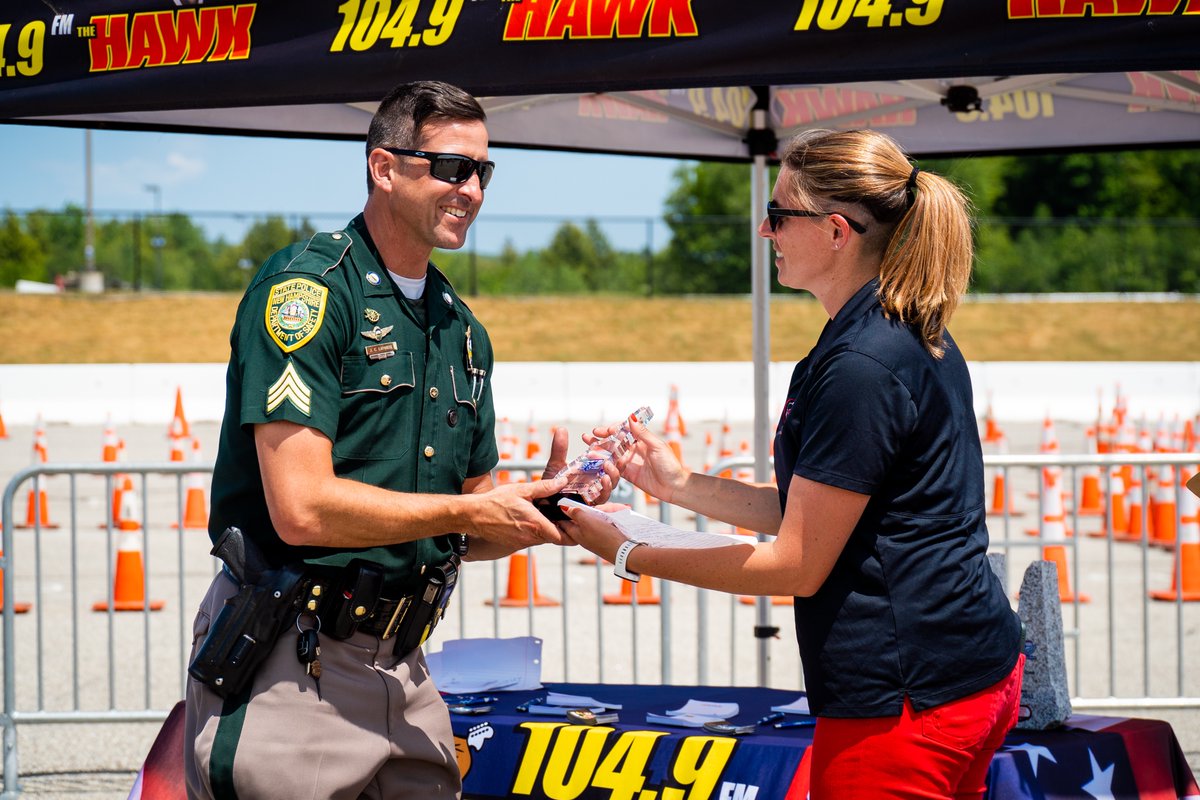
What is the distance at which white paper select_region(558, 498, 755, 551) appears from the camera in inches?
108

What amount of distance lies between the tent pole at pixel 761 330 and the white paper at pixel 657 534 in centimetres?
238

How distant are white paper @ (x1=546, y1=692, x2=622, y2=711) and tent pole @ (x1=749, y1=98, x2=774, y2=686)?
120 centimetres

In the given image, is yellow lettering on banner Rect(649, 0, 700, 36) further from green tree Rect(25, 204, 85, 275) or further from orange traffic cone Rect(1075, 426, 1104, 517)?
green tree Rect(25, 204, 85, 275)

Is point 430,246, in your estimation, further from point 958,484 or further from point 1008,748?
point 1008,748

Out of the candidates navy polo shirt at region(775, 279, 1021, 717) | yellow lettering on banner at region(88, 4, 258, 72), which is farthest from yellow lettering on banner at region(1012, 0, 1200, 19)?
yellow lettering on banner at region(88, 4, 258, 72)

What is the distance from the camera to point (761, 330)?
17.5 feet

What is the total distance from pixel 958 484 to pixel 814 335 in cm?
2891

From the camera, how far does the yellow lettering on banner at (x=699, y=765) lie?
374 centimetres

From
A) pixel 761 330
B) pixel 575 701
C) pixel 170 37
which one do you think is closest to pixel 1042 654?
pixel 575 701

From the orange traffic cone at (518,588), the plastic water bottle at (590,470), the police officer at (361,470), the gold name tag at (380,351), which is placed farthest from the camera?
the orange traffic cone at (518,588)

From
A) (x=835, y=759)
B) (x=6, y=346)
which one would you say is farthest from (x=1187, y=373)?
(x=835, y=759)

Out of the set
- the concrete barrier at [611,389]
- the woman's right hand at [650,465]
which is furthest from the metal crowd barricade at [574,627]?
the concrete barrier at [611,389]

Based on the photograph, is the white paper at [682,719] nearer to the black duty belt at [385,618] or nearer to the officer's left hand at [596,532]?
the officer's left hand at [596,532]

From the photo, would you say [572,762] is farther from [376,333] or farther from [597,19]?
[597,19]
